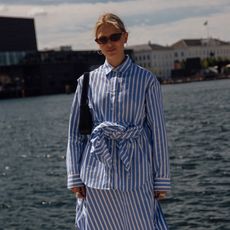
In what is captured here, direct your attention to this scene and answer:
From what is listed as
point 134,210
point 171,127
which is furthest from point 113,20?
point 171,127

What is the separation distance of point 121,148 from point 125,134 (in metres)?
0.09

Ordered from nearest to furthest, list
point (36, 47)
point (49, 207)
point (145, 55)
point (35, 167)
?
point (49, 207)
point (35, 167)
point (36, 47)
point (145, 55)

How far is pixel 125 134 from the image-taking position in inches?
129

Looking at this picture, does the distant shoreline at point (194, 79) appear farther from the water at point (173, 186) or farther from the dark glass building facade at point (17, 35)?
the water at point (173, 186)

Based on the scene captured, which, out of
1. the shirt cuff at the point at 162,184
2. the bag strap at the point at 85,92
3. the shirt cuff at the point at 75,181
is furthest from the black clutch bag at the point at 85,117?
the shirt cuff at the point at 162,184

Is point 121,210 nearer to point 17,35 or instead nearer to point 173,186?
point 173,186

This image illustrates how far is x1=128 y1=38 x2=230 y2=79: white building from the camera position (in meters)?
151

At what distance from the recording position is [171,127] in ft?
98.6

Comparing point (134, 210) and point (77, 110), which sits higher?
point (77, 110)

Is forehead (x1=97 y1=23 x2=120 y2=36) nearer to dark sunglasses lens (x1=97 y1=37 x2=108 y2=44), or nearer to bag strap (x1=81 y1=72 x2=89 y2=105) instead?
dark sunglasses lens (x1=97 y1=37 x2=108 y2=44)

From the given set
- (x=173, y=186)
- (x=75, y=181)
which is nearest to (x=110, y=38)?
(x=75, y=181)

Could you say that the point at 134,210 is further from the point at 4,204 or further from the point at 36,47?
the point at 36,47

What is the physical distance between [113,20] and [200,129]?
24.0 meters

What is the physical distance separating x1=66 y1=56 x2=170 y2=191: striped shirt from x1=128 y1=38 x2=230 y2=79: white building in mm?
144836
